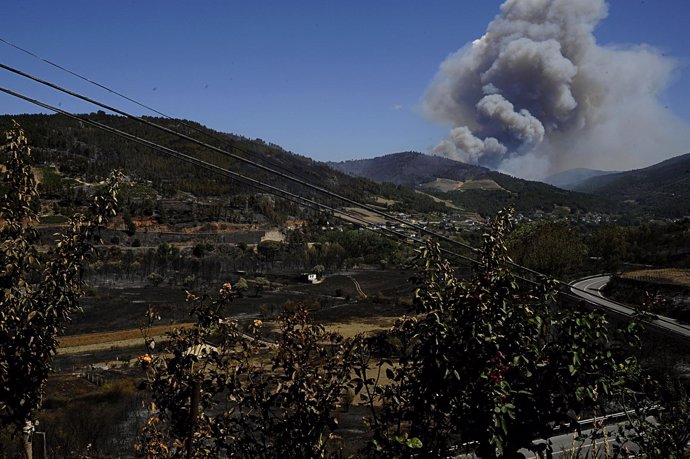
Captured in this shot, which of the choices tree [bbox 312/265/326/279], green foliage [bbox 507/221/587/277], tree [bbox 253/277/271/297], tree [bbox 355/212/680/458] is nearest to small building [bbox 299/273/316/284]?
tree [bbox 312/265/326/279]

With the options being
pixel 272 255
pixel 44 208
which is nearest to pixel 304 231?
pixel 272 255

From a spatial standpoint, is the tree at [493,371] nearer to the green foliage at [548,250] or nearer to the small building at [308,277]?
the green foliage at [548,250]

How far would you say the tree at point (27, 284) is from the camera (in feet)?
15.4

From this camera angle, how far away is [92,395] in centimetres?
2127

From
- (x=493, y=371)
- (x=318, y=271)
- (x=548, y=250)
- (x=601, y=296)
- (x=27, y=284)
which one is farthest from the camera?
(x=318, y=271)

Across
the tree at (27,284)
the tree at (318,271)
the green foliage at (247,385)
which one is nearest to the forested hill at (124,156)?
the tree at (318,271)

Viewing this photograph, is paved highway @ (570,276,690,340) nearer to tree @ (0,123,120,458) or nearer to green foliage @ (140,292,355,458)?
green foliage @ (140,292,355,458)

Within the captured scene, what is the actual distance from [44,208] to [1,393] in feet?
267

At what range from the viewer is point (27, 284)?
478 cm

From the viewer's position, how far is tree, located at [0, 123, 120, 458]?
4684 mm

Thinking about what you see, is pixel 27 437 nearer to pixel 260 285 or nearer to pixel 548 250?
pixel 548 250

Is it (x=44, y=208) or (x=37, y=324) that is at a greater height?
(x=44, y=208)

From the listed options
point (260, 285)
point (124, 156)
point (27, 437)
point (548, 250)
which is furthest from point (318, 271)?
point (124, 156)

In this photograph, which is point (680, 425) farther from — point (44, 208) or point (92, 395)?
point (44, 208)
